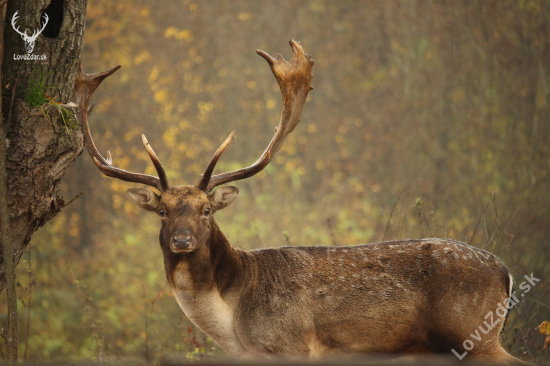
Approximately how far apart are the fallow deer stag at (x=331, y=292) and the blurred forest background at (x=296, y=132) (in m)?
4.07

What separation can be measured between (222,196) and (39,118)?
1719 mm

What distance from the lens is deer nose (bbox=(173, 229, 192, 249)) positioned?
5.07 meters

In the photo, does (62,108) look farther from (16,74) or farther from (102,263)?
(102,263)

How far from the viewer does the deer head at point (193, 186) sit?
5324 millimetres

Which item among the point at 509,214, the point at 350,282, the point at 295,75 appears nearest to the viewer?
the point at 350,282

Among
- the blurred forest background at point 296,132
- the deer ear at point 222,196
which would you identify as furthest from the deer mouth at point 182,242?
the blurred forest background at point 296,132

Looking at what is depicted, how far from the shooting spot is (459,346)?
16.8 feet

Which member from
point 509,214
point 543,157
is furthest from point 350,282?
point 543,157

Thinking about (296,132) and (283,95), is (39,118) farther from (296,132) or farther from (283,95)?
(296,132)

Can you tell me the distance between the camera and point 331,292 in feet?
17.8

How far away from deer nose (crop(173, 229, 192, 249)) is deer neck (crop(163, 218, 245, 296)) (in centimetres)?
27

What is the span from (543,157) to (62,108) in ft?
26.2

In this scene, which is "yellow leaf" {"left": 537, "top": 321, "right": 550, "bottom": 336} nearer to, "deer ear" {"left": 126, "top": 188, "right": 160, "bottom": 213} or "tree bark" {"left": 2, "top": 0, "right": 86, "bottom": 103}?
"deer ear" {"left": 126, "top": 188, "right": 160, "bottom": 213}

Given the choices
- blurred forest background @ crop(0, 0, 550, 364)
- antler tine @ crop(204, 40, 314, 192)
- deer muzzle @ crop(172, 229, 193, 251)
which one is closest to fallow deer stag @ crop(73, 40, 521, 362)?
deer muzzle @ crop(172, 229, 193, 251)
